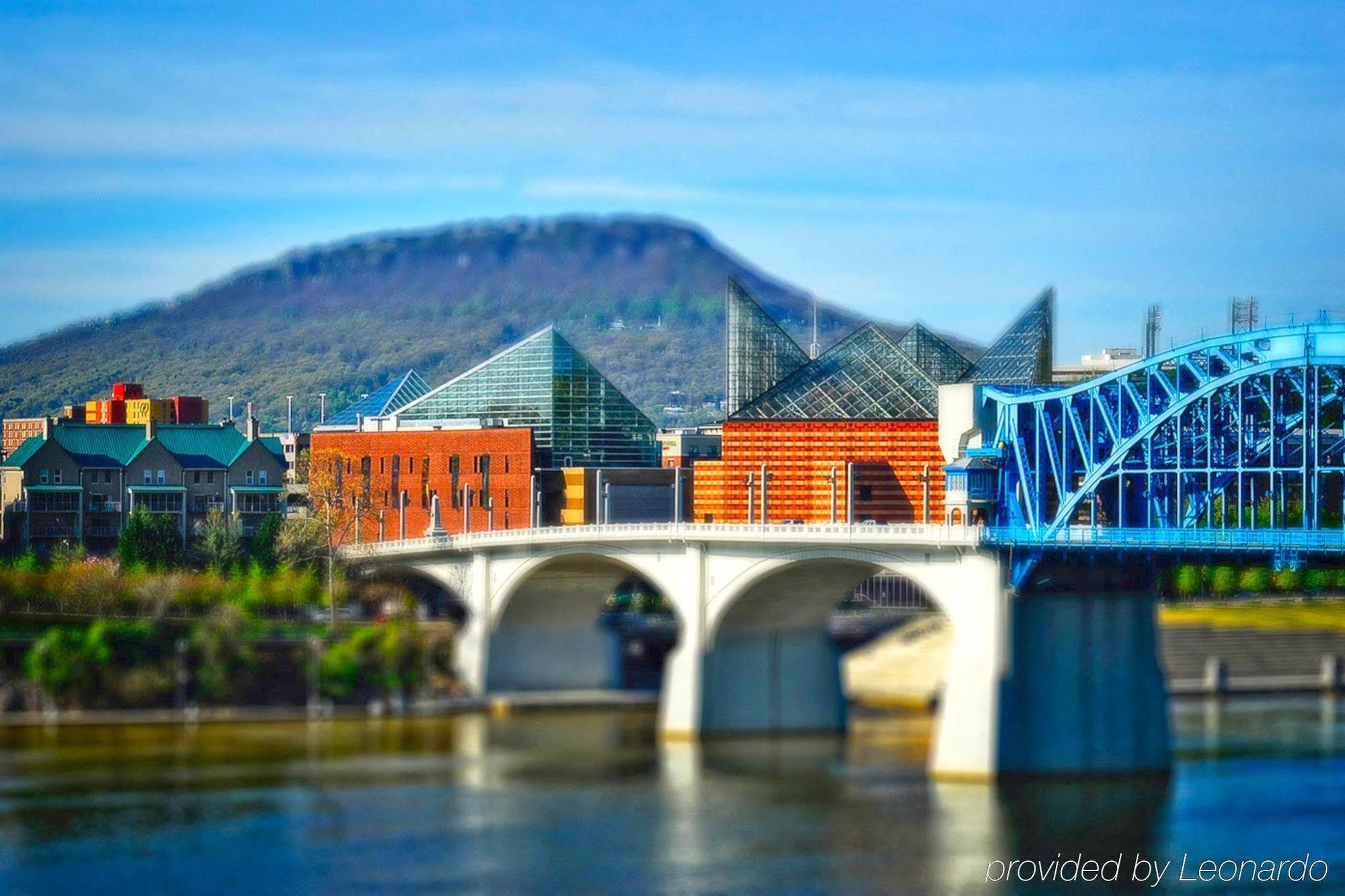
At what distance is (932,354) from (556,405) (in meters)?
23.9

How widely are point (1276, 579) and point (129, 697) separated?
67114 mm

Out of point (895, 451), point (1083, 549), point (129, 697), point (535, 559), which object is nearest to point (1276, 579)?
point (895, 451)

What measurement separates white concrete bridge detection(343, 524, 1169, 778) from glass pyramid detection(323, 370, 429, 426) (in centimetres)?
4339

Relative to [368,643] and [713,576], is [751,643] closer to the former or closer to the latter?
[713,576]

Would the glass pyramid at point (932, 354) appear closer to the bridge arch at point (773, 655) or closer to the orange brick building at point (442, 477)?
the orange brick building at point (442, 477)

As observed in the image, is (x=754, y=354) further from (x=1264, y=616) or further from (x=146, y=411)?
(x=146, y=411)

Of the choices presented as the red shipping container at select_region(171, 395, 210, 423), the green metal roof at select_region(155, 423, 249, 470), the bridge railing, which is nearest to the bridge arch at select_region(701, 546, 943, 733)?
the bridge railing

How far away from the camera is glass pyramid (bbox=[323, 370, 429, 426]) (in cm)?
17700

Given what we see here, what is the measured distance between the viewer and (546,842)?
7762cm

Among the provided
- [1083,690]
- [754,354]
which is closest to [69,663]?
[1083,690]

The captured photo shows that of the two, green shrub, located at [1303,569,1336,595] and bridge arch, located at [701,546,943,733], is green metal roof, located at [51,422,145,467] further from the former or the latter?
green shrub, located at [1303,569,1336,595]

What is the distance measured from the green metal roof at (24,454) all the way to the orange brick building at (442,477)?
53.8 feet

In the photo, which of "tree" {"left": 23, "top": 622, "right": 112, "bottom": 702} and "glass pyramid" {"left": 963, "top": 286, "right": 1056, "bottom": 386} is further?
"glass pyramid" {"left": 963, "top": 286, "right": 1056, "bottom": 386}

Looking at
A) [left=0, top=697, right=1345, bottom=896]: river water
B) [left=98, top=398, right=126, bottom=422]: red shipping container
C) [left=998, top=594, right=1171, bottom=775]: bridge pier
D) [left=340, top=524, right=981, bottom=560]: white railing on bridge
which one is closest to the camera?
[left=0, top=697, right=1345, bottom=896]: river water
